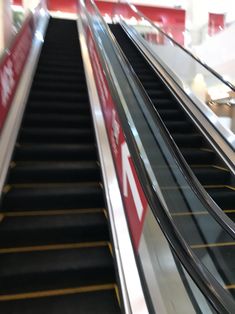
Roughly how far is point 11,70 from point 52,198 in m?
1.88

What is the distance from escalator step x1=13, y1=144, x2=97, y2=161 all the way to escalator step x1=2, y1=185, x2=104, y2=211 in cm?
53

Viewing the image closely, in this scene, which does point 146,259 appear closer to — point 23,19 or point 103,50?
point 103,50

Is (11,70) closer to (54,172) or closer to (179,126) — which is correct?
(54,172)

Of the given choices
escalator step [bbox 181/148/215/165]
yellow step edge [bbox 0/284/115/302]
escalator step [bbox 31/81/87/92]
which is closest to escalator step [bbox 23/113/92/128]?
escalator step [bbox 31/81/87/92]

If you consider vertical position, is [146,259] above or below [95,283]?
above

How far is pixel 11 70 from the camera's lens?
403cm

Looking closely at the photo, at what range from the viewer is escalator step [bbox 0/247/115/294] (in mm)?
2281

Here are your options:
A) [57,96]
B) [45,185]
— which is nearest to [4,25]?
[57,96]

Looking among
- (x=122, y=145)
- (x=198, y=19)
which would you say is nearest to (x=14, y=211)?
(x=122, y=145)

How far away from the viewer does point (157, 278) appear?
2014 millimetres

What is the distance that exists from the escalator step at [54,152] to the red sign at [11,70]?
35 cm

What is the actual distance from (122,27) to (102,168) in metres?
5.74

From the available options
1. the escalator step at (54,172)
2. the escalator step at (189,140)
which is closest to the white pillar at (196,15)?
the escalator step at (189,140)

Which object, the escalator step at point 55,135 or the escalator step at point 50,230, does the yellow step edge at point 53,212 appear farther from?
the escalator step at point 55,135
